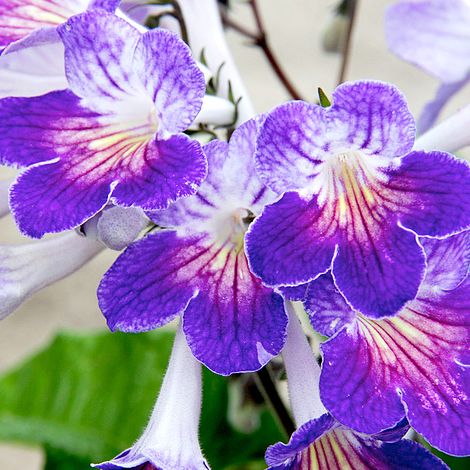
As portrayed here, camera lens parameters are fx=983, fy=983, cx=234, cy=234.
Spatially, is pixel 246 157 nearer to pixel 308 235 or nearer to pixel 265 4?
pixel 308 235

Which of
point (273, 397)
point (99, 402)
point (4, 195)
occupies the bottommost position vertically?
point (99, 402)

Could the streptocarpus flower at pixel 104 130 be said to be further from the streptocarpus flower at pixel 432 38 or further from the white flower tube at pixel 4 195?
the streptocarpus flower at pixel 432 38

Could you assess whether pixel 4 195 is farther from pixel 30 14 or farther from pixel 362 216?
pixel 362 216

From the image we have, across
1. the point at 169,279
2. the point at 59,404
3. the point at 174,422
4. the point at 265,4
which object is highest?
the point at 169,279

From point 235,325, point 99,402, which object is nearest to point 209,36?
point 235,325

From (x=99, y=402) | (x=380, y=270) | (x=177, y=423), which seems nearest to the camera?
(x=380, y=270)

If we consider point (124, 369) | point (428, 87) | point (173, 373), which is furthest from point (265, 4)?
point (173, 373)

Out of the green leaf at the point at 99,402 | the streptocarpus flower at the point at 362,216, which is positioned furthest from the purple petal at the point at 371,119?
the green leaf at the point at 99,402
